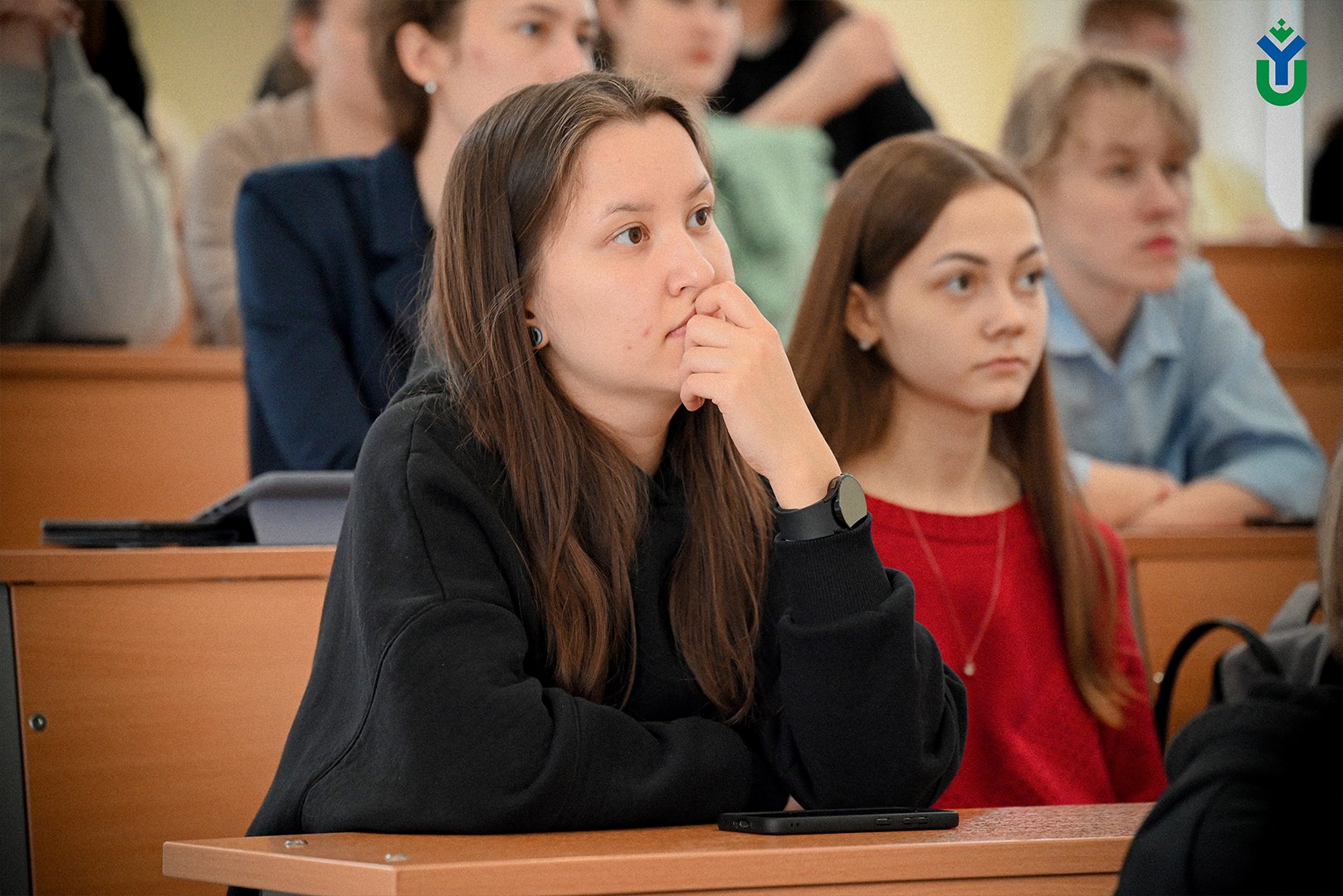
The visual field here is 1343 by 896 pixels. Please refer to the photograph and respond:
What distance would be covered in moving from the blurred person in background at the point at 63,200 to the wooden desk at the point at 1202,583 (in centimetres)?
172

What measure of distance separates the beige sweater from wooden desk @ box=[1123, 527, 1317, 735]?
1933mm

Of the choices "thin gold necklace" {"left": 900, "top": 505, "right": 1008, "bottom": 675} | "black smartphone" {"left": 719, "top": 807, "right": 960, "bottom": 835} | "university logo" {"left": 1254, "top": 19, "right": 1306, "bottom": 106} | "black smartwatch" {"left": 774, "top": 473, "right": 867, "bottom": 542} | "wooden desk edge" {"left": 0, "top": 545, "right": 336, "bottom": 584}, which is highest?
"university logo" {"left": 1254, "top": 19, "right": 1306, "bottom": 106}

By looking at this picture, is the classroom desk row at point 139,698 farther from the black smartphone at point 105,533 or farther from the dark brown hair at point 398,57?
the dark brown hair at point 398,57

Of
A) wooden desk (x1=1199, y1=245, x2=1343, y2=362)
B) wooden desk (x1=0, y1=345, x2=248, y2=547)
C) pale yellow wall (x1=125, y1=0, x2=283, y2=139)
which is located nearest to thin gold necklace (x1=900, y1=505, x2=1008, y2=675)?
wooden desk (x1=0, y1=345, x2=248, y2=547)

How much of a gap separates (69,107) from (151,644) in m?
1.47

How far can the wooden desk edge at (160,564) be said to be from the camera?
4.86 ft

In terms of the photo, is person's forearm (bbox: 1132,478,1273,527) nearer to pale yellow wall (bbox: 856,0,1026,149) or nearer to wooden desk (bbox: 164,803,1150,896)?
wooden desk (bbox: 164,803,1150,896)

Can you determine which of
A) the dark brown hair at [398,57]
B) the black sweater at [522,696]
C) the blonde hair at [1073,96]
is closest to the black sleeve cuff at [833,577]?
the black sweater at [522,696]

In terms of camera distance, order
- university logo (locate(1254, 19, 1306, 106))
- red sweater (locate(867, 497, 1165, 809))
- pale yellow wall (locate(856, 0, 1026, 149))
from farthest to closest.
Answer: pale yellow wall (locate(856, 0, 1026, 149))
red sweater (locate(867, 497, 1165, 809))
university logo (locate(1254, 19, 1306, 106))

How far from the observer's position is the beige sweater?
3.15m

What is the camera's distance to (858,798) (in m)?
1.15

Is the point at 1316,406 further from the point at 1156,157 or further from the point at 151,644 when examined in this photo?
the point at 151,644

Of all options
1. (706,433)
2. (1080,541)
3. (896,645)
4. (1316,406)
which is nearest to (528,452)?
(706,433)

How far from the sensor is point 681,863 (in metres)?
0.87
